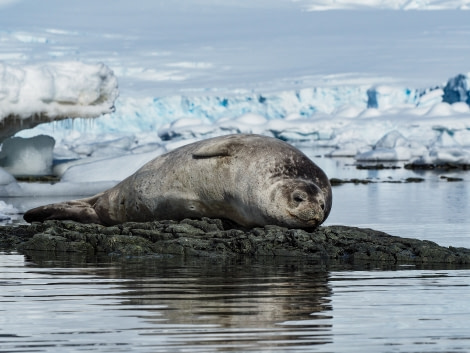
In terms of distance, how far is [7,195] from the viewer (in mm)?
14773

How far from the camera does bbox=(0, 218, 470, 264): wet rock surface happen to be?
6.92 m

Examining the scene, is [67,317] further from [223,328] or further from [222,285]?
[222,285]

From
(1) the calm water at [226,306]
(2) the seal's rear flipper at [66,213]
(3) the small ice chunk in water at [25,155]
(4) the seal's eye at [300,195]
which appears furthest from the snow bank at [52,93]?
(1) the calm water at [226,306]

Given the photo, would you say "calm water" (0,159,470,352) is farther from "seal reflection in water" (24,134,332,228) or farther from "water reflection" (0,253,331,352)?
"seal reflection in water" (24,134,332,228)

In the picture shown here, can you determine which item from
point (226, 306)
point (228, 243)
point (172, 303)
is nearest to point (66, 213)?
point (228, 243)

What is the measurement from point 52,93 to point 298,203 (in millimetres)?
9679

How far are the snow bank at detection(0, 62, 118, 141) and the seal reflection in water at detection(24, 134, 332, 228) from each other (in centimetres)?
710

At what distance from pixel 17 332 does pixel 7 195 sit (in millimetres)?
11167

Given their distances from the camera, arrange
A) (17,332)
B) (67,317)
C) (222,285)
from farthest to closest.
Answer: (222,285)
(67,317)
(17,332)

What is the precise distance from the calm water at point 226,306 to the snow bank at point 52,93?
9.52 metres

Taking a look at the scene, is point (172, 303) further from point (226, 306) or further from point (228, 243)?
point (228, 243)

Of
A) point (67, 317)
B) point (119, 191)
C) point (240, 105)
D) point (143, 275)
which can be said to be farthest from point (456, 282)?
point (240, 105)

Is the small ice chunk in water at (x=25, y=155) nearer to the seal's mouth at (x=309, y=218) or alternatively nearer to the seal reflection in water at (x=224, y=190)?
the seal reflection in water at (x=224, y=190)

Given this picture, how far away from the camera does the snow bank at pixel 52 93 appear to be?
16.2 meters
